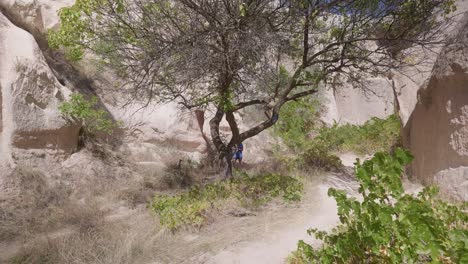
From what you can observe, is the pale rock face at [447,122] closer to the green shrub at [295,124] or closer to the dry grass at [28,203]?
the dry grass at [28,203]

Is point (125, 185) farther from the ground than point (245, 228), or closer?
farther from the ground

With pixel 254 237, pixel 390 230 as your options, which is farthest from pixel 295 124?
pixel 390 230

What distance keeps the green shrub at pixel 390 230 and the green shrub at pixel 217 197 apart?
2.10m

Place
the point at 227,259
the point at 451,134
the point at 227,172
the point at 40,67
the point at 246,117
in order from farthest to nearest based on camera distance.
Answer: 1. the point at 246,117
2. the point at 40,67
3. the point at 227,172
4. the point at 451,134
5. the point at 227,259

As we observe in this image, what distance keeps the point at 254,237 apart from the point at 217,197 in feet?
4.88

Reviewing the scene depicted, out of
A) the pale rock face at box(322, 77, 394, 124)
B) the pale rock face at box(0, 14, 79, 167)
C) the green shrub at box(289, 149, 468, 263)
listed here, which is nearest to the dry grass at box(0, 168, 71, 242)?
the pale rock face at box(0, 14, 79, 167)

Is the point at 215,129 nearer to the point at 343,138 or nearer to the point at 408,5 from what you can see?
the point at 408,5

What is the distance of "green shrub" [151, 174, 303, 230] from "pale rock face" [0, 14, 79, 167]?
311cm

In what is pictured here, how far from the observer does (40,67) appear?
23.3 ft

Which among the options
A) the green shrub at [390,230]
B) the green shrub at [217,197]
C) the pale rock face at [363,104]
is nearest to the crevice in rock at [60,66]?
the green shrub at [217,197]

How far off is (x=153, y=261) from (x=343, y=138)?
9619 millimetres

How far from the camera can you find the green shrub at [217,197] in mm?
4520

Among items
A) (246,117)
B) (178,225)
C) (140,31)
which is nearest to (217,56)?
(140,31)

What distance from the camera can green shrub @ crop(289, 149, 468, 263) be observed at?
6.43 feet
